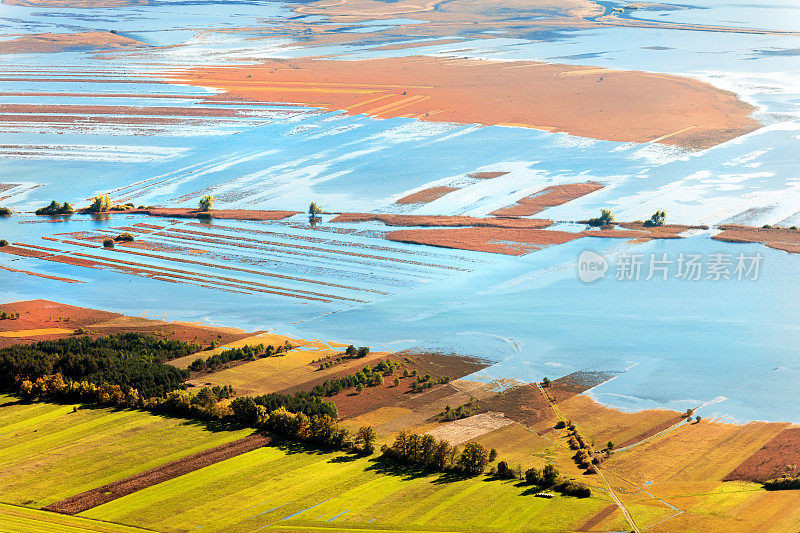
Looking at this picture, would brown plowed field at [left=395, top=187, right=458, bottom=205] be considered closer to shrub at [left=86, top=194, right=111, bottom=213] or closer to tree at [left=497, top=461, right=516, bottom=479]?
shrub at [left=86, top=194, right=111, bottom=213]

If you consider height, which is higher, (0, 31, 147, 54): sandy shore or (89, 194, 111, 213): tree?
(0, 31, 147, 54): sandy shore

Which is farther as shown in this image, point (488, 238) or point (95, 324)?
point (488, 238)

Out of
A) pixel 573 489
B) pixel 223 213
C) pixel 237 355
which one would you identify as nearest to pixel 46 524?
pixel 237 355

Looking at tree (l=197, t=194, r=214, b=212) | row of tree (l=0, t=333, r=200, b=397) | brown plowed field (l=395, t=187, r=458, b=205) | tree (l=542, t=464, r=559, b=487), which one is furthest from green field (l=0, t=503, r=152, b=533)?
brown plowed field (l=395, t=187, r=458, b=205)

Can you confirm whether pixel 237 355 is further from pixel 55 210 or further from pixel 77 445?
pixel 55 210

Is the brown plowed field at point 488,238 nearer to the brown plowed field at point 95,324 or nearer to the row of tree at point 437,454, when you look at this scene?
the brown plowed field at point 95,324

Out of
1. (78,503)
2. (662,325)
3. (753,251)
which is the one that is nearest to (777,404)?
(662,325)

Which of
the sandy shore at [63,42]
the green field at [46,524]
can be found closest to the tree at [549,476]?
the green field at [46,524]
